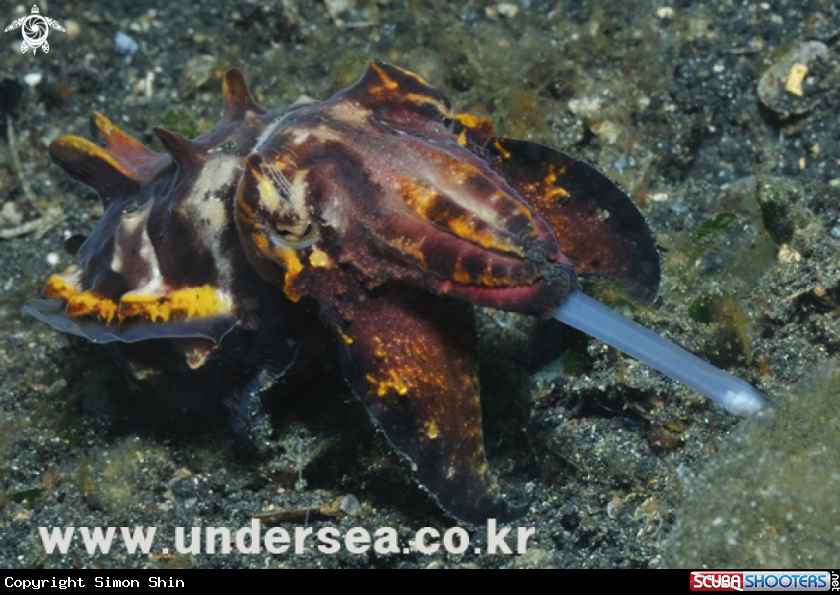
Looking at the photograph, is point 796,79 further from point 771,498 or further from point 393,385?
point 393,385

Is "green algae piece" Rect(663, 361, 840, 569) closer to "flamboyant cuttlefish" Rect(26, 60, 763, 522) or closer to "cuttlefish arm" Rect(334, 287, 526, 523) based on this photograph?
"flamboyant cuttlefish" Rect(26, 60, 763, 522)

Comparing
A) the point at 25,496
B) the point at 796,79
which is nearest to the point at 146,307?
the point at 25,496

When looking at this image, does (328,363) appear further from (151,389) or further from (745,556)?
(745,556)

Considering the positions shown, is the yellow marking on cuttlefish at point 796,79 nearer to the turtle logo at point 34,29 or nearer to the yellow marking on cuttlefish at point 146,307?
the yellow marking on cuttlefish at point 146,307

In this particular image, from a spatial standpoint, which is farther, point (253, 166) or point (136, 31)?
point (136, 31)

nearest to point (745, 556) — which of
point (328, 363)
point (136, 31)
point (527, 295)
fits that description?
point (527, 295)

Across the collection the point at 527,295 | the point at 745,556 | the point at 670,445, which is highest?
the point at 527,295

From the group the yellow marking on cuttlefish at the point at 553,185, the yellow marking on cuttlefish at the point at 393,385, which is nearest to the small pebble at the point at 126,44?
the yellow marking on cuttlefish at the point at 553,185
